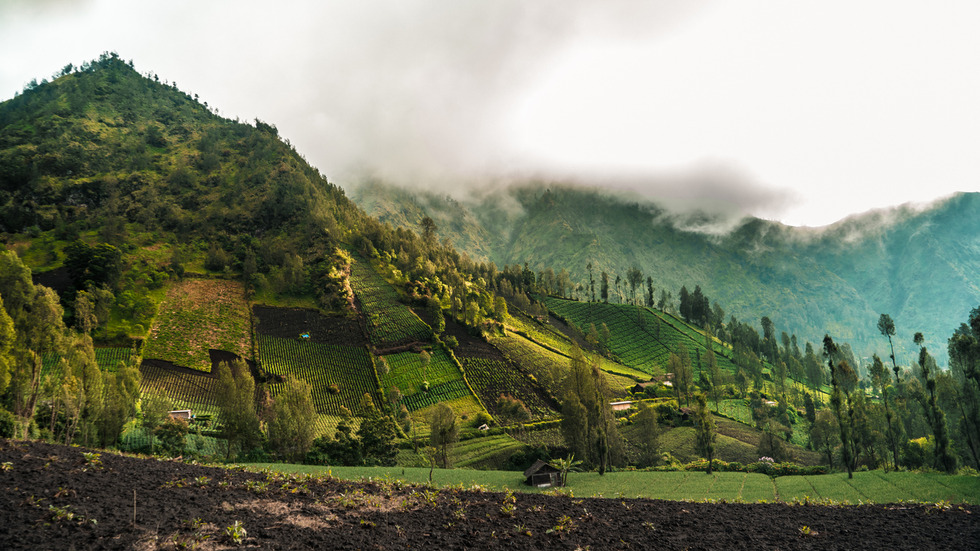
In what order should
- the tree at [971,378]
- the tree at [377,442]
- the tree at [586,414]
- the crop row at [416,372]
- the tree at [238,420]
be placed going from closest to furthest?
the tree at [971,378], the tree at [586,414], the tree at [238,420], the tree at [377,442], the crop row at [416,372]

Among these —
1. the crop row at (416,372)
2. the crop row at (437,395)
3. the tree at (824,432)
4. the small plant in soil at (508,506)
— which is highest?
the crop row at (416,372)

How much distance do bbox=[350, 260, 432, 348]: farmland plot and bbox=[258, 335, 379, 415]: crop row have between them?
905 cm

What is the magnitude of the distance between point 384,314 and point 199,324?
43945mm

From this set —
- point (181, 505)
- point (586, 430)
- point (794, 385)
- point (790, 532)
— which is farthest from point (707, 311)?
point (181, 505)

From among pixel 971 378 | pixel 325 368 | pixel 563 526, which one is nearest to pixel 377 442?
pixel 325 368

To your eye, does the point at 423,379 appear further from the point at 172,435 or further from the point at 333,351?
the point at 172,435

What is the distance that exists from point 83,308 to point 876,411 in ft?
499

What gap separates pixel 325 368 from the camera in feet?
314

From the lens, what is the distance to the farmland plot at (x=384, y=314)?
11069cm

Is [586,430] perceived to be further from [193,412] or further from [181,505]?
[193,412]

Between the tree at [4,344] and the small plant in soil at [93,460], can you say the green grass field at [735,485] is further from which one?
the tree at [4,344]

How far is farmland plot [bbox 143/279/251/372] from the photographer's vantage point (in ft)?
295

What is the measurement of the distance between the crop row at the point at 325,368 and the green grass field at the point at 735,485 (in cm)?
4533

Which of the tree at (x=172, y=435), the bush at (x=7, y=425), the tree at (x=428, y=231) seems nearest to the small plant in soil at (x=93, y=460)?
the bush at (x=7, y=425)
